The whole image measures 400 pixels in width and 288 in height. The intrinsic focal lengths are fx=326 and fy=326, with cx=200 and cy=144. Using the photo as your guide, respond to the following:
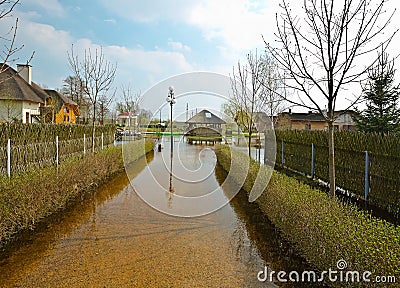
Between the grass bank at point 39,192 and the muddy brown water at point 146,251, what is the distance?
0.28 metres

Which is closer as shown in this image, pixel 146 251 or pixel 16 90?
pixel 146 251

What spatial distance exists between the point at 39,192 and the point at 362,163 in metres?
7.23

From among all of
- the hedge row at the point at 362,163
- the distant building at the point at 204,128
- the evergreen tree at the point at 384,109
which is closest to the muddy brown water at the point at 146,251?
the hedge row at the point at 362,163

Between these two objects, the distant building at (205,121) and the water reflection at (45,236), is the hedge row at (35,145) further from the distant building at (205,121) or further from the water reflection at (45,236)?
the distant building at (205,121)

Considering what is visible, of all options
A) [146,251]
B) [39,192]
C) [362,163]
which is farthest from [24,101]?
[362,163]

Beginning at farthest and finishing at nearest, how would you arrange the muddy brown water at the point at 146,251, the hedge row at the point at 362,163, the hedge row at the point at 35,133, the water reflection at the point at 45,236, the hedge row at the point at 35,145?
the hedge row at the point at 35,133 → the hedge row at the point at 35,145 → the hedge row at the point at 362,163 → the water reflection at the point at 45,236 → the muddy brown water at the point at 146,251

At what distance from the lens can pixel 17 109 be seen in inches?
1033

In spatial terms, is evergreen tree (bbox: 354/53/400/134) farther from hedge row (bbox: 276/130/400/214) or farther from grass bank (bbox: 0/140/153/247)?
grass bank (bbox: 0/140/153/247)

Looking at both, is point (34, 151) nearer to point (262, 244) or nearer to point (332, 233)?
point (262, 244)

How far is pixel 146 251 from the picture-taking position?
15.6 feet

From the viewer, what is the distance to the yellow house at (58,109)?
30500mm

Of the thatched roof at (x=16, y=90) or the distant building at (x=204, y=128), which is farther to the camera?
the distant building at (x=204, y=128)

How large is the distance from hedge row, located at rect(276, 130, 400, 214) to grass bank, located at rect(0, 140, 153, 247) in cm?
685

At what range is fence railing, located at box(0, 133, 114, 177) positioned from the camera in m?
7.48
